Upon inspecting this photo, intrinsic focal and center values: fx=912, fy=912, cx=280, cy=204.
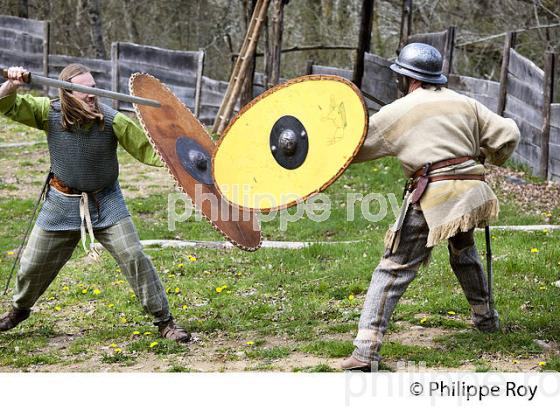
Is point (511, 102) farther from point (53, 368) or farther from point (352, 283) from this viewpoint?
point (53, 368)

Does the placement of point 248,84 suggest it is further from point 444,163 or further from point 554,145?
point 444,163

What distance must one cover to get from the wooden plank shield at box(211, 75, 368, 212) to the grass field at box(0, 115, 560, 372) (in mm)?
930

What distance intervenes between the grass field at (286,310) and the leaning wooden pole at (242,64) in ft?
13.1

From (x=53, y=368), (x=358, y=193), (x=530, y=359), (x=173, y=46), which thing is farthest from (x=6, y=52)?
(x=530, y=359)

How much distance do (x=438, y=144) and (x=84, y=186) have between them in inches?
81.2

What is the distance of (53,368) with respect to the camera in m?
5.07

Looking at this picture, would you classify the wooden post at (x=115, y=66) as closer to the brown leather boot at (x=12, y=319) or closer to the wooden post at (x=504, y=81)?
the wooden post at (x=504, y=81)

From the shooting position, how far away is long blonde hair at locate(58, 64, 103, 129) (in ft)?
16.6

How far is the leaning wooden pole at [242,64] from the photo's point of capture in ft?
41.9

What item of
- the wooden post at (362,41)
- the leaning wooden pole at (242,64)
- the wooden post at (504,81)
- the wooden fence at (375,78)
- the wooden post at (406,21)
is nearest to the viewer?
the wooden fence at (375,78)

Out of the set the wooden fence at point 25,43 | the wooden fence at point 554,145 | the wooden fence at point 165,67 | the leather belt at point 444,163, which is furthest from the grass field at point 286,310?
the wooden fence at point 25,43

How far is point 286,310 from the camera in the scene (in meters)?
6.11

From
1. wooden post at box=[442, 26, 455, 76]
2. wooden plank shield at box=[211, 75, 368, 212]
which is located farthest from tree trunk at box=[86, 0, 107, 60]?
wooden plank shield at box=[211, 75, 368, 212]

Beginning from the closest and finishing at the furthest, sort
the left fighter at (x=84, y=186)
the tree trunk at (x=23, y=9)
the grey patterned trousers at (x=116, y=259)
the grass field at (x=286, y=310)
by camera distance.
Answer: the grass field at (x=286, y=310)
the left fighter at (x=84, y=186)
the grey patterned trousers at (x=116, y=259)
the tree trunk at (x=23, y=9)
